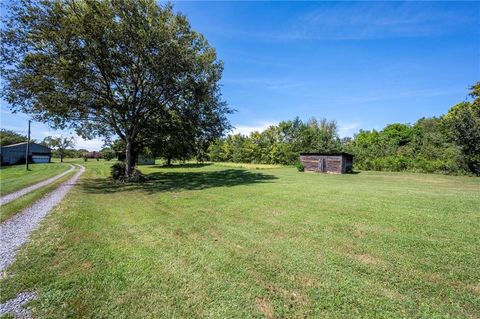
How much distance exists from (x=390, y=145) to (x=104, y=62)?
37.5 metres

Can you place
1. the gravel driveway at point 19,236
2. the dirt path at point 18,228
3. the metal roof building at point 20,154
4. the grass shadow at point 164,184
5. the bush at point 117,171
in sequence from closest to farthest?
the gravel driveway at point 19,236 < the dirt path at point 18,228 < the grass shadow at point 164,184 < the bush at point 117,171 < the metal roof building at point 20,154

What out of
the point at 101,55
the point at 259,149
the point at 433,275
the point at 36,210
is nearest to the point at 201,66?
the point at 101,55

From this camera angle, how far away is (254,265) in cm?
382

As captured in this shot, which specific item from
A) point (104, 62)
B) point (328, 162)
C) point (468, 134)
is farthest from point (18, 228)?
point (468, 134)

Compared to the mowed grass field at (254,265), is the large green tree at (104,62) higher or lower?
higher

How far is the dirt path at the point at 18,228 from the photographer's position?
419 cm

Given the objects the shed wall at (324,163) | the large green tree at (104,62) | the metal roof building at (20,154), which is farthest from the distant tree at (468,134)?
the metal roof building at (20,154)

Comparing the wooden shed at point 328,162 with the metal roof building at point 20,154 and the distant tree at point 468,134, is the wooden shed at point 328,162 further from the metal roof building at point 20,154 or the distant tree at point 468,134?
the metal roof building at point 20,154

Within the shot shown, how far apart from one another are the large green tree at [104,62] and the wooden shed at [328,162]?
15448 mm

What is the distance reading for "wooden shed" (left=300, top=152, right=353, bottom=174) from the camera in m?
24.4

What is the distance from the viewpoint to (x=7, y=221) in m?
6.12

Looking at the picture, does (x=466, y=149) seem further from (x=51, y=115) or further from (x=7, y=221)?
(x=51, y=115)

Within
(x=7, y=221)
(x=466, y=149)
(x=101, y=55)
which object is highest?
(x=101, y=55)

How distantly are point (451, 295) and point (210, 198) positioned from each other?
774 centimetres
